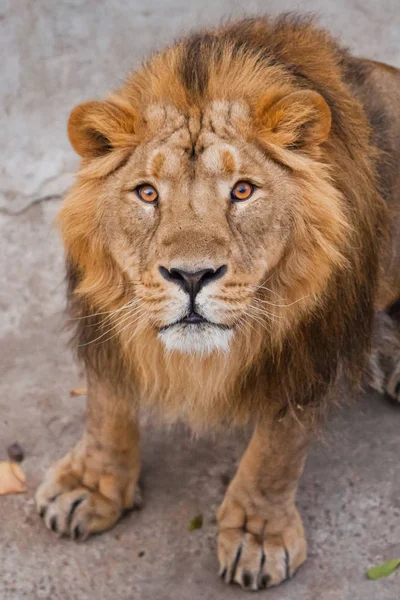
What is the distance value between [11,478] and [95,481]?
443 mm

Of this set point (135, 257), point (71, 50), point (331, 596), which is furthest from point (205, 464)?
point (71, 50)

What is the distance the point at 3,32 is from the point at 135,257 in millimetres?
3609

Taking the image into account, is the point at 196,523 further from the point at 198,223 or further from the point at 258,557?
the point at 198,223

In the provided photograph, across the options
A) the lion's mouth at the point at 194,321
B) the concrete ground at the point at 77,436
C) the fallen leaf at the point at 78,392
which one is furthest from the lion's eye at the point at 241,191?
the fallen leaf at the point at 78,392

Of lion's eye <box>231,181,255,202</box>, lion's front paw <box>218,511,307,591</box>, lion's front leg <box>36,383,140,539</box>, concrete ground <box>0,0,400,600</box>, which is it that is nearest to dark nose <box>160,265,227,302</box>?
lion's eye <box>231,181,255,202</box>

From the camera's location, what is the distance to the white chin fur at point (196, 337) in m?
2.68

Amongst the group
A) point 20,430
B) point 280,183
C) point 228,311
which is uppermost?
point 280,183

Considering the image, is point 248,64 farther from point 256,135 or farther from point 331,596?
point 331,596

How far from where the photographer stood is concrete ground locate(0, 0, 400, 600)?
3.52 meters

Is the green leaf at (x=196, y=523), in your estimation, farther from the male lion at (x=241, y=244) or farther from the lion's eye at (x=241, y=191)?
the lion's eye at (x=241, y=191)

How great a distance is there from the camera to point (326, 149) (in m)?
2.94

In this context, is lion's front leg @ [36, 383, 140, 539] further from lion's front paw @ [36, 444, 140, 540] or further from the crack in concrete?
the crack in concrete

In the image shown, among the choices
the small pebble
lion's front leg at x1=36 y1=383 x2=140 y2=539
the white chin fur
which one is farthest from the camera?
the small pebble

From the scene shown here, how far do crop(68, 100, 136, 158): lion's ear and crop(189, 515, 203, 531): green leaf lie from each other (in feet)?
5.24
